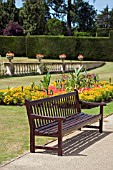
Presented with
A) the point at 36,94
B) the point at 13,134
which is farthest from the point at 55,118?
the point at 36,94

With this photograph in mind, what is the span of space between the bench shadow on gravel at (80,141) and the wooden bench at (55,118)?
0.17 meters

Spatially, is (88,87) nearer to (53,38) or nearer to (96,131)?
(96,131)

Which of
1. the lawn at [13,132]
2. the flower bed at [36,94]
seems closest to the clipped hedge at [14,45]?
the flower bed at [36,94]

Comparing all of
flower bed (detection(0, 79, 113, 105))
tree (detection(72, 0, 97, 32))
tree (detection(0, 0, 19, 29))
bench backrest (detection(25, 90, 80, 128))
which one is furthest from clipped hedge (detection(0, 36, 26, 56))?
bench backrest (detection(25, 90, 80, 128))

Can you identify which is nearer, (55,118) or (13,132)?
(55,118)

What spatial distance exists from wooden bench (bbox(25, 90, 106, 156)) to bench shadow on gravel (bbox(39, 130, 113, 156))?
17 cm

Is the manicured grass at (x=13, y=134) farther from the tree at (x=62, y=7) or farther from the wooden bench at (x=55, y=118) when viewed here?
the tree at (x=62, y=7)

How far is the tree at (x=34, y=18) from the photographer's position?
61.8m

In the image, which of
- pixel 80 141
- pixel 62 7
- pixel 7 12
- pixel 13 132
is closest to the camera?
pixel 80 141

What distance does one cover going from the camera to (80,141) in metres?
7.23

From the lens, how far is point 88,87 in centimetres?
1341

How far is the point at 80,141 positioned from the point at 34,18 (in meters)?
56.7

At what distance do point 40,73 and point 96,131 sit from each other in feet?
64.3

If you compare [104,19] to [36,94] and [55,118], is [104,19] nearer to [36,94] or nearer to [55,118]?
[36,94]
